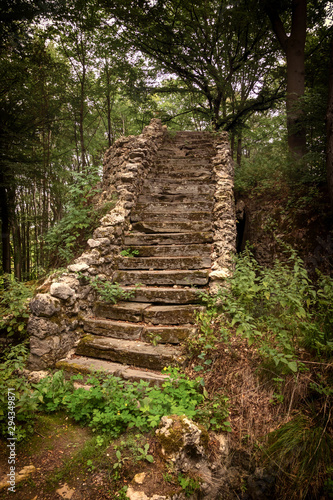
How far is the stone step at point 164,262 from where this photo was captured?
488cm

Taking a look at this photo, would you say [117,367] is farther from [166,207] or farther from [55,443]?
[166,207]

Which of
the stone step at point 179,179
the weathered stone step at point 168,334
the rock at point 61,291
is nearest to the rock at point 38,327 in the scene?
the rock at point 61,291

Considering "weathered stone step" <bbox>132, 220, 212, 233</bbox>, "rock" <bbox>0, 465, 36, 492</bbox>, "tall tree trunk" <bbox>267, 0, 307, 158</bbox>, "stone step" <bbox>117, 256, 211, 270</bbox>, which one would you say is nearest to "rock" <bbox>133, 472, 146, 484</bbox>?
"rock" <bbox>0, 465, 36, 492</bbox>

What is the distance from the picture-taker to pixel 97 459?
2.39 meters

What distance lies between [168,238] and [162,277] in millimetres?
1210

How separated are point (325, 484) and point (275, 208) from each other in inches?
272

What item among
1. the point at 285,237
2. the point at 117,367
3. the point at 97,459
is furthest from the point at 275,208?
the point at 97,459

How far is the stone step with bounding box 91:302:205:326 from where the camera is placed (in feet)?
13.0

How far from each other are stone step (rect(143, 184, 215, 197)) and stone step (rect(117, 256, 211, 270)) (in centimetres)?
246

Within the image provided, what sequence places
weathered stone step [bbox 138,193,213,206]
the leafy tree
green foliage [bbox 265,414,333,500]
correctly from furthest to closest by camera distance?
the leafy tree → weathered stone step [bbox 138,193,213,206] → green foliage [bbox 265,414,333,500]

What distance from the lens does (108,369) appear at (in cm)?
340

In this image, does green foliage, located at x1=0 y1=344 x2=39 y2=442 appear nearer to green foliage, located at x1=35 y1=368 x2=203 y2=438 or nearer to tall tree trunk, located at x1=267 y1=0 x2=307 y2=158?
green foliage, located at x1=35 y1=368 x2=203 y2=438

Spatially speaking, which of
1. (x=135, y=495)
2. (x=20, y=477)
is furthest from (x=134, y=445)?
(x=20, y=477)

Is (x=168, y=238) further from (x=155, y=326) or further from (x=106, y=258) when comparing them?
(x=155, y=326)
